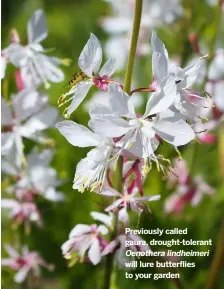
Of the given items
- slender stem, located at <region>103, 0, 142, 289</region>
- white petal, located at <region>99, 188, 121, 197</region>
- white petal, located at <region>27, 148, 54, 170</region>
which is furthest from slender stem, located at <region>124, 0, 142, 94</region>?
white petal, located at <region>27, 148, 54, 170</region>

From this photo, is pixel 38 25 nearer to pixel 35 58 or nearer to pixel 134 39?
pixel 35 58

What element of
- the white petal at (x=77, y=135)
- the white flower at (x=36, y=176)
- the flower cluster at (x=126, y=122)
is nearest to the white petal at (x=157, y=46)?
the flower cluster at (x=126, y=122)

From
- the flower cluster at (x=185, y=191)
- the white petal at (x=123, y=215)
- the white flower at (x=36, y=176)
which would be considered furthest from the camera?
the flower cluster at (x=185, y=191)

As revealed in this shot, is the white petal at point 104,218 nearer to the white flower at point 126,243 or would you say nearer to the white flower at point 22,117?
the white flower at point 126,243

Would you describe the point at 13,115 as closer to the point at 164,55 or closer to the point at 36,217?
the point at 36,217

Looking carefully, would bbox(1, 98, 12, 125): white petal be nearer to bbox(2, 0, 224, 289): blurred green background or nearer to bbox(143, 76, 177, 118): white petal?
bbox(2, 0, 224, 289): blurred green background
